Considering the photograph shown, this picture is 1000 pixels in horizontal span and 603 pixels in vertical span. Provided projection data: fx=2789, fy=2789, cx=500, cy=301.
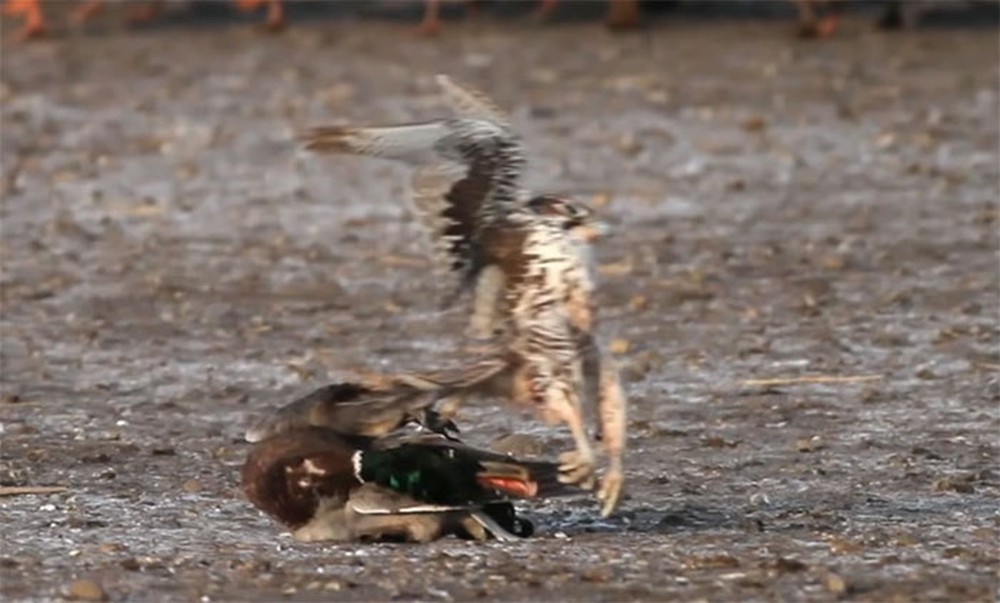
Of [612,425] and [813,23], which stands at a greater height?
[612,425]

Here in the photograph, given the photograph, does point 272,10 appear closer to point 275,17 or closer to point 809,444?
point 275,17

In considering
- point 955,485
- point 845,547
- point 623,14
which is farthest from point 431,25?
point 845,547

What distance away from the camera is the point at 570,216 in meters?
6.02

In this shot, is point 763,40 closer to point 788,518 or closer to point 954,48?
point 954,48

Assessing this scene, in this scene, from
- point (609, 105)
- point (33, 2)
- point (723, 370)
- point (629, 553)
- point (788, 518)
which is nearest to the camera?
point (629, 553)

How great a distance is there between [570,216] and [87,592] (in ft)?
4.28

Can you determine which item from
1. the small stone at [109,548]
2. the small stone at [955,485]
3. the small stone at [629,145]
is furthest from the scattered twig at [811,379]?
the small stone at [629,145]

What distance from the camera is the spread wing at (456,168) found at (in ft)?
20.1

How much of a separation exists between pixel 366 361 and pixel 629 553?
3.00m

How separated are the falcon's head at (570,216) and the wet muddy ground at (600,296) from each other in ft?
1.84

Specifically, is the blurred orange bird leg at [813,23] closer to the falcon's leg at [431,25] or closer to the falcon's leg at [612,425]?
the falcon's leg at [431,25]

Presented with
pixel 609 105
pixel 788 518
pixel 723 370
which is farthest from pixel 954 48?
pixel 788 518

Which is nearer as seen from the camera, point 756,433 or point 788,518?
point 788,518

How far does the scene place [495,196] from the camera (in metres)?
6.12
